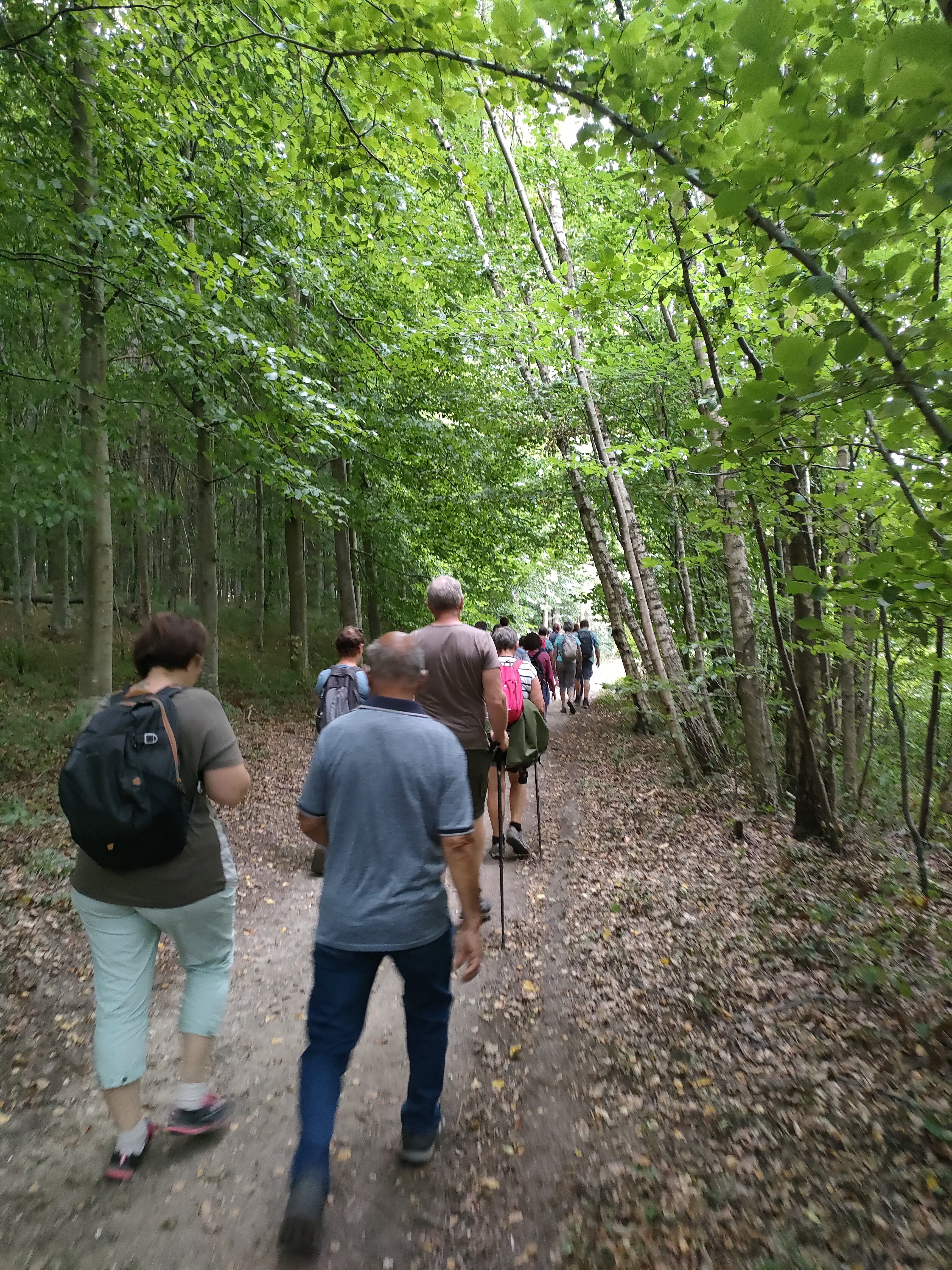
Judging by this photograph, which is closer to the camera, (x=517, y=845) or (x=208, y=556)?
(x=517, y=845)

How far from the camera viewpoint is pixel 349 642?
5660 millimetres

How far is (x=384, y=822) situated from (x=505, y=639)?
4.13m

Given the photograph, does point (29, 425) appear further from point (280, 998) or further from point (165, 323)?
point (280, 998)

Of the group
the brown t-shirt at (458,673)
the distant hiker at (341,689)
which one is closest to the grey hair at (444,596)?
the brown t-shirt at (458,673)

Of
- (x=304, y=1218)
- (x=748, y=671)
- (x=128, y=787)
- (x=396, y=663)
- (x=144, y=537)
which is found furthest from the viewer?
(x=144, y=537)

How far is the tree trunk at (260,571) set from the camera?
17.7m

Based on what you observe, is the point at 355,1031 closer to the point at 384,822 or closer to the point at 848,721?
the point at 384,822

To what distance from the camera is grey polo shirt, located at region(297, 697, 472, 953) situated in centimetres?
242

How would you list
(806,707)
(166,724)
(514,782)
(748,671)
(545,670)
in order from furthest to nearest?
(545,670), (748,671), (514,782), (806,707), (166,724)

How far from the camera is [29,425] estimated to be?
15812 millimetres

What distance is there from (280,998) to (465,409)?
11.5 m

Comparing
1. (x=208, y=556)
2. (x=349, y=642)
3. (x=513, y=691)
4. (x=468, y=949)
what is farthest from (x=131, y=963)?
(x=208, y=556)

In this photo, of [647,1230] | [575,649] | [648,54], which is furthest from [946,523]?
[575,649]

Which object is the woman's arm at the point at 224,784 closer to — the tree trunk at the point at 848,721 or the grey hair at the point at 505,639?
the grey hair at the point at 505,639
